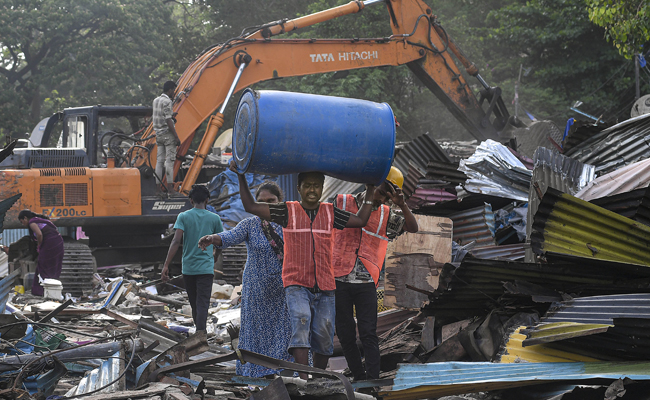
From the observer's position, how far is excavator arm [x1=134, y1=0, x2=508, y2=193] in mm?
10953

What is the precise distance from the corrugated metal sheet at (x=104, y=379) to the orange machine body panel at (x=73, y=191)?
6.19 metres

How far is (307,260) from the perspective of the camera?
183 inches

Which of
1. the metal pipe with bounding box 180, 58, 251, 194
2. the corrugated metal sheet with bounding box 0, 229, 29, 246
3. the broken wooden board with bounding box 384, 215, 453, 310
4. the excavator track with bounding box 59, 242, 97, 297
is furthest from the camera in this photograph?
the corrugated metal sheet with bounding box 0, 229, 29, 246

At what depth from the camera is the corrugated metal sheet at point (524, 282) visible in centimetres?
450

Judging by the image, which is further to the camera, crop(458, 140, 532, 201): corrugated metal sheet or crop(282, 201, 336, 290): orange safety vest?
crop(458, 140, 532, 201): corrugated metal sheet

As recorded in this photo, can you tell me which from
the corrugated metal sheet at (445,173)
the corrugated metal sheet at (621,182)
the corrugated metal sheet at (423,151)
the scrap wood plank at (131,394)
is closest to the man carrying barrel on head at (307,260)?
the scrap wood plank at (131,394)

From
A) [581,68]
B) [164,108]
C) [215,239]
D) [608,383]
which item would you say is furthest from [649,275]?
[581,68]

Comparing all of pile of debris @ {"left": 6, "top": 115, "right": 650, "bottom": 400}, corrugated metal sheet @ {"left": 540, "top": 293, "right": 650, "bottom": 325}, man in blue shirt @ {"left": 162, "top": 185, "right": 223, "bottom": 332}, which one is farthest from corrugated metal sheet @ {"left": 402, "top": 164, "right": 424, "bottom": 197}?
corrugated metal sheet @ {"left": 540, "top": 293, "right": 650, "bottom": 325}

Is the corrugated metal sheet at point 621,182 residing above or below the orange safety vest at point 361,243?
above

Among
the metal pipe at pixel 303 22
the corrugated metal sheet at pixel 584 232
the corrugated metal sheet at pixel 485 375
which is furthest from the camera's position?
the metal pipe at pixel 303 22

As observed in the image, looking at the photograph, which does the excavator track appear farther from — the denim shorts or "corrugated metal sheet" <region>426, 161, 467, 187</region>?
the denim shorts

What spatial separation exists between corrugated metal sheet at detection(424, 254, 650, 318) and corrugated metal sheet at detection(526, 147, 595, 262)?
1.98 m

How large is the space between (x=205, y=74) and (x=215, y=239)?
255 inches

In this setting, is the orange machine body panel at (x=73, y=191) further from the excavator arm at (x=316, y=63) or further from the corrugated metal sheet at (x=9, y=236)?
the corrugated metal sheet at (x=9, y=236)
